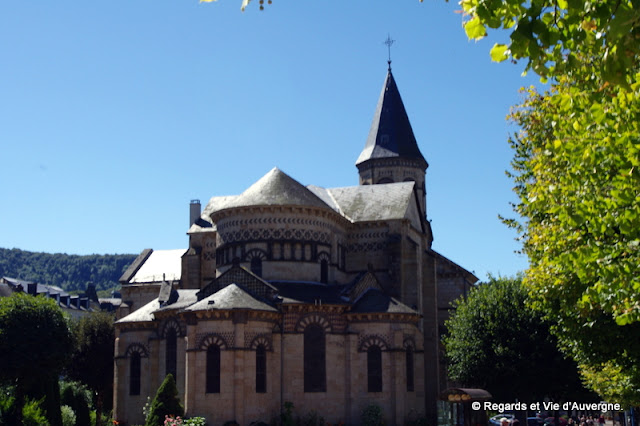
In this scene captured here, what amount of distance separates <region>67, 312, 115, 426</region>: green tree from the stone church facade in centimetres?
1400

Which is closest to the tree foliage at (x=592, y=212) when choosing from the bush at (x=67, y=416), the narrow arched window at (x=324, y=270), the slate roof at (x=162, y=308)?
the narrow arched window at (x=324, y=270)

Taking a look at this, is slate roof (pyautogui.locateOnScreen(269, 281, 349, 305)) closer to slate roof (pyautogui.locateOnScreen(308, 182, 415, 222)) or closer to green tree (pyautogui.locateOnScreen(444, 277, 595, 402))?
slate roof (pyautogui.locateOnScreen(308, 182, 415, 222))

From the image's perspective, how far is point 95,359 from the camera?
59531 millimetres

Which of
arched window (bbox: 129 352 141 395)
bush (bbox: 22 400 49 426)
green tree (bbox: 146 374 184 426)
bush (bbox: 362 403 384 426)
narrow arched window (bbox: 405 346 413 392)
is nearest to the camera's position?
bush (bbox: 22 400 49 426)

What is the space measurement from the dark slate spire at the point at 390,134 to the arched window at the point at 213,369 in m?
30.5

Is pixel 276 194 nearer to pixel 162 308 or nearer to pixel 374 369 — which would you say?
pixel 162 308

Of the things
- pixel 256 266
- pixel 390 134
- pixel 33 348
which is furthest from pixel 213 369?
pixel 390 134

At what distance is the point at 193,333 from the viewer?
37875 mm

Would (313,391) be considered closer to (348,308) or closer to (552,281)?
(348,308)

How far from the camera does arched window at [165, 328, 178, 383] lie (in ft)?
136

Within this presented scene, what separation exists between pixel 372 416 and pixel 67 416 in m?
17.3

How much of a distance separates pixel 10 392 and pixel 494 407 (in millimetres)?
26270

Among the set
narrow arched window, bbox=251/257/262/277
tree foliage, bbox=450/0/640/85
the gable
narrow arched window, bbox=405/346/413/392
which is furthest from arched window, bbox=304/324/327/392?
tree foliage, bbox=450/0/640/85

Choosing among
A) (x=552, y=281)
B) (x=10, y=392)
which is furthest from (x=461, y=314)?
(x=10, y=392)
